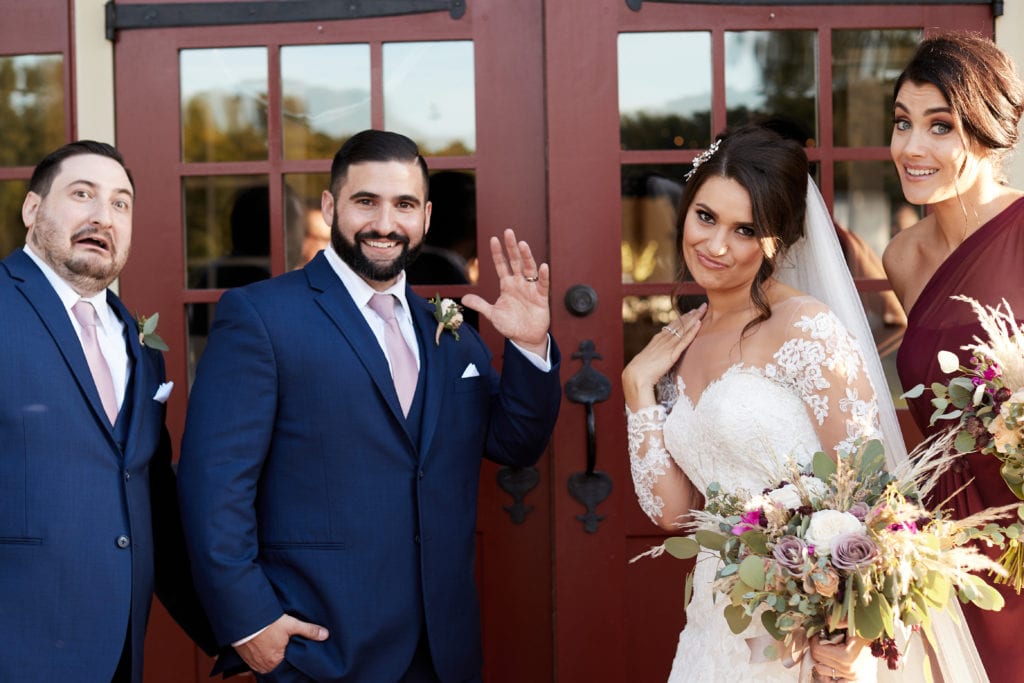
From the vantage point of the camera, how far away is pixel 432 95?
3.57m

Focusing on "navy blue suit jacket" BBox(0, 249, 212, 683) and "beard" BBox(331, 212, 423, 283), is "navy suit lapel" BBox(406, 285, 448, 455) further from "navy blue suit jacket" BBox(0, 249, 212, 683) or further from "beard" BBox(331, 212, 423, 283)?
"navy blue suit jacket" BBox(0, 249, 212, 683)

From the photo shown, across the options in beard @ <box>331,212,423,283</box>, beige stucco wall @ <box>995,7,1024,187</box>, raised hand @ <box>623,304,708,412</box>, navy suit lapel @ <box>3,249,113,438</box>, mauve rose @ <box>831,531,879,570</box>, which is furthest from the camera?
A: beige stucco wall @ <box>995,7,1024,187</box>

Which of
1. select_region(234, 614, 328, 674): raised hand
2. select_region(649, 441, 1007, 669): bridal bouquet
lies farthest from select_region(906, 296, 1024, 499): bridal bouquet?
select_region(234, 614, 328, 674): raised hand

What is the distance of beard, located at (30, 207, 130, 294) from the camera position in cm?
263

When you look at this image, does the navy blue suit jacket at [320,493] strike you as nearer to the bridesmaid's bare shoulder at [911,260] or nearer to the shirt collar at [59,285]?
the shirt collar at [59,285]

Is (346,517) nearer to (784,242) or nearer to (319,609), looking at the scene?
(319,609)

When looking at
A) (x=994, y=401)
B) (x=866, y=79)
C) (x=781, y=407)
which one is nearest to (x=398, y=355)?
(x=781, y=407)

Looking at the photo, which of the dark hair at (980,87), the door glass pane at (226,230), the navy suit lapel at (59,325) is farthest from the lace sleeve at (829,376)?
the door glass pane at (226,230)

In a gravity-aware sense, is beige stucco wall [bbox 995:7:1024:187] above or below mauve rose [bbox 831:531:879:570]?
above

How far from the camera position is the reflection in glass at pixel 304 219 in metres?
3.58

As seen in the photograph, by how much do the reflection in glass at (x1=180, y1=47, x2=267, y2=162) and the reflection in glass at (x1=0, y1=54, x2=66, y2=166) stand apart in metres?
0.43

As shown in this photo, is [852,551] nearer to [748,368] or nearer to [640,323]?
[748,368]

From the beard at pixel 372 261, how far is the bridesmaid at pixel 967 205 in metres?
1.33

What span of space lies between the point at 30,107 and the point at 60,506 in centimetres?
176
